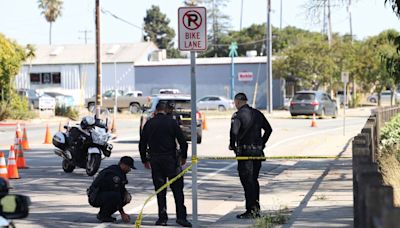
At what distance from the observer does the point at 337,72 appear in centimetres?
5931

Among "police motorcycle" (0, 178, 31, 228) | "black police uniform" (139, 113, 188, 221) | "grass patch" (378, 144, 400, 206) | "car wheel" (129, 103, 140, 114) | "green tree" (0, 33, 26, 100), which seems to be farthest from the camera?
"car wheel" (129, 103, 140, 114)

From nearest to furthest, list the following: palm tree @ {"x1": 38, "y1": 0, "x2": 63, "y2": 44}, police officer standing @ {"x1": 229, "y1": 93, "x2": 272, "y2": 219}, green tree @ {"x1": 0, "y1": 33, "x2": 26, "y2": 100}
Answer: police officer standing @ {"x1": 229, "y1": 93, "x2": 272, "y2": 219} → green tree @ {"x1": 0, "y1": 33, "x2": 26, "y2": 100} → palm tree @ {"x1": 38, "y1": 0, "x2": 63, "y2": 44}

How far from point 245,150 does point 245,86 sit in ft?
181

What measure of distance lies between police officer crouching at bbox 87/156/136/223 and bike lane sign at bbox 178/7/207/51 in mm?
2264

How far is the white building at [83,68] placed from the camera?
71.2m

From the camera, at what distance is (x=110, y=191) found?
11.0 meters

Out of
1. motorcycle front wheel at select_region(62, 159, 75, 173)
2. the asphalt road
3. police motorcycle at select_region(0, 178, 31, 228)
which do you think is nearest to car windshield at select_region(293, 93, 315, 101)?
the asphalt road

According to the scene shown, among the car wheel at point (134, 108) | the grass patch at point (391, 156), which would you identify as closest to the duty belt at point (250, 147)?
the grass patch at point (391, 156)

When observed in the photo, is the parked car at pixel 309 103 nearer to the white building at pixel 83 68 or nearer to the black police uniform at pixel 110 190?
the white building at pixel 83 68

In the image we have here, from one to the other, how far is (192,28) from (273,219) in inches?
112

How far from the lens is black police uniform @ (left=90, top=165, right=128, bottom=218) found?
10.9m

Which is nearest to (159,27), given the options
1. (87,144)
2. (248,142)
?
(87,144)

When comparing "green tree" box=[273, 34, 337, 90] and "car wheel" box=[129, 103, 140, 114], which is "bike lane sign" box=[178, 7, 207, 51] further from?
"green tree" box=[273, 34, 337, 90]

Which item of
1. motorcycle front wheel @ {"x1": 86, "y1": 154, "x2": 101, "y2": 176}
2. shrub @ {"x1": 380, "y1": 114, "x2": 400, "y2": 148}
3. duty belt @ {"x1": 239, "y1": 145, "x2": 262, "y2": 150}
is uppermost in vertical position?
duty belt @ {"x1": 239, "y1": 145, "x2": 262, "y2": 150}
